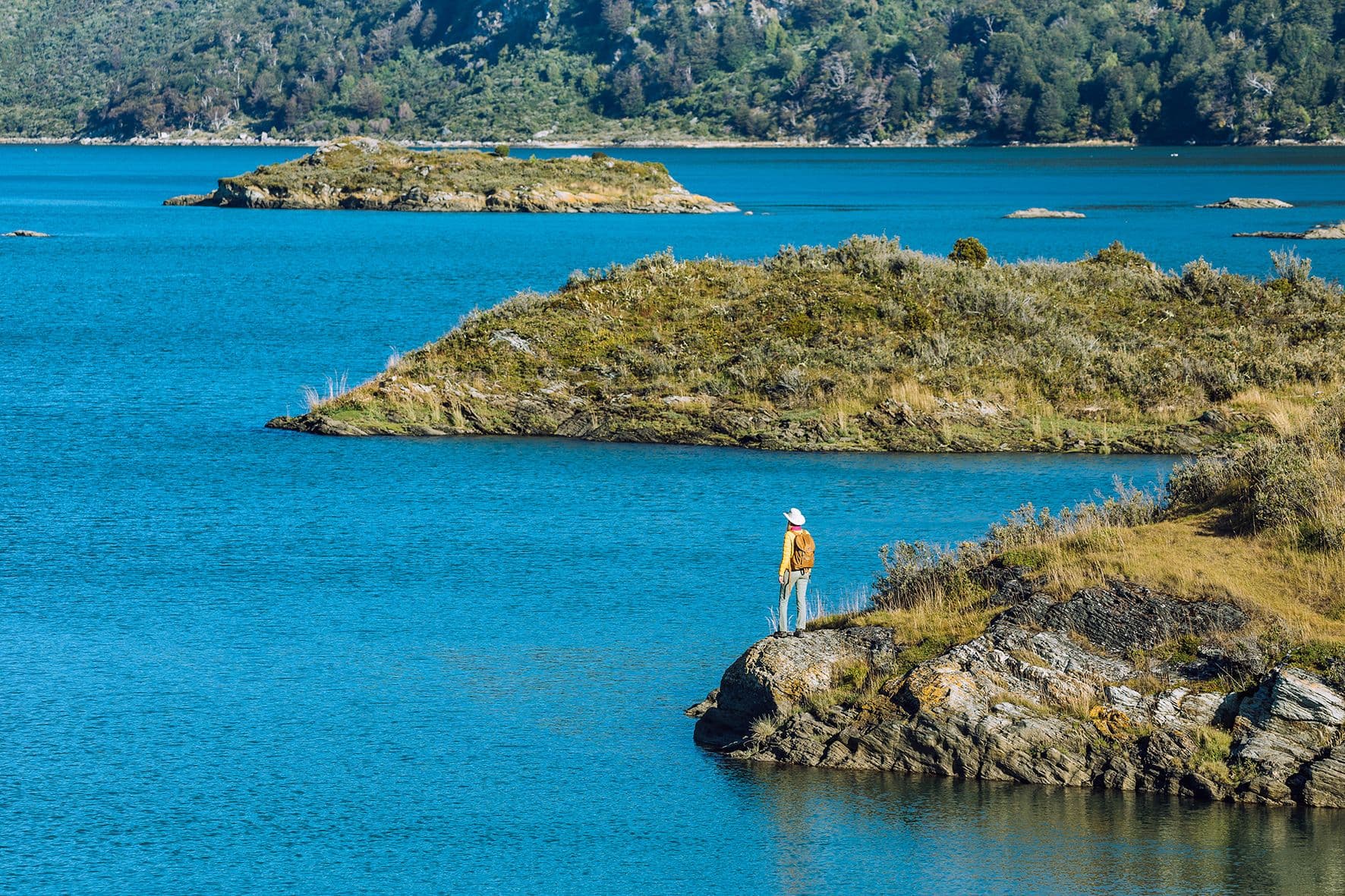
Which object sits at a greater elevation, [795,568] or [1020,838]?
[795,568]

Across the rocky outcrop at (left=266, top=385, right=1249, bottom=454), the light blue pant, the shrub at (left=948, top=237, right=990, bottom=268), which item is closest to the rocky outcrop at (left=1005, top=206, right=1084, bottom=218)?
the shrub at (left=948, top=237, right=990, bottom=268)

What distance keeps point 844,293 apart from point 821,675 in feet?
105

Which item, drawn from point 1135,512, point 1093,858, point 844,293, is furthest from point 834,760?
point 844,293

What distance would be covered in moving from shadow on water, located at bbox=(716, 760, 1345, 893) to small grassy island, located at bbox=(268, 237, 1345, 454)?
24.0 metres

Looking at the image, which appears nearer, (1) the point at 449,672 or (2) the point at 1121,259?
(1) the point at 449,672

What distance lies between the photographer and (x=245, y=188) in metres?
179

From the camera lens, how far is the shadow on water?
68.5ft

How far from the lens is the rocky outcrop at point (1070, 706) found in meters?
23.0

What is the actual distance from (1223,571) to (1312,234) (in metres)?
108

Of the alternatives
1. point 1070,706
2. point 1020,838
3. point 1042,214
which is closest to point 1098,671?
point 1070,706

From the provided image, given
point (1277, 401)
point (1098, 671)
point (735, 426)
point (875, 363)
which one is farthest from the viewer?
point (875, 363)

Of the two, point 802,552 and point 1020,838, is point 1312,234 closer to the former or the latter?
point 802,552

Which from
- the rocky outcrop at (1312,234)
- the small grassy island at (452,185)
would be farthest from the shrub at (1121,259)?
the small grassy island at (452,185)

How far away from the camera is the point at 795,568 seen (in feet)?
86.3
